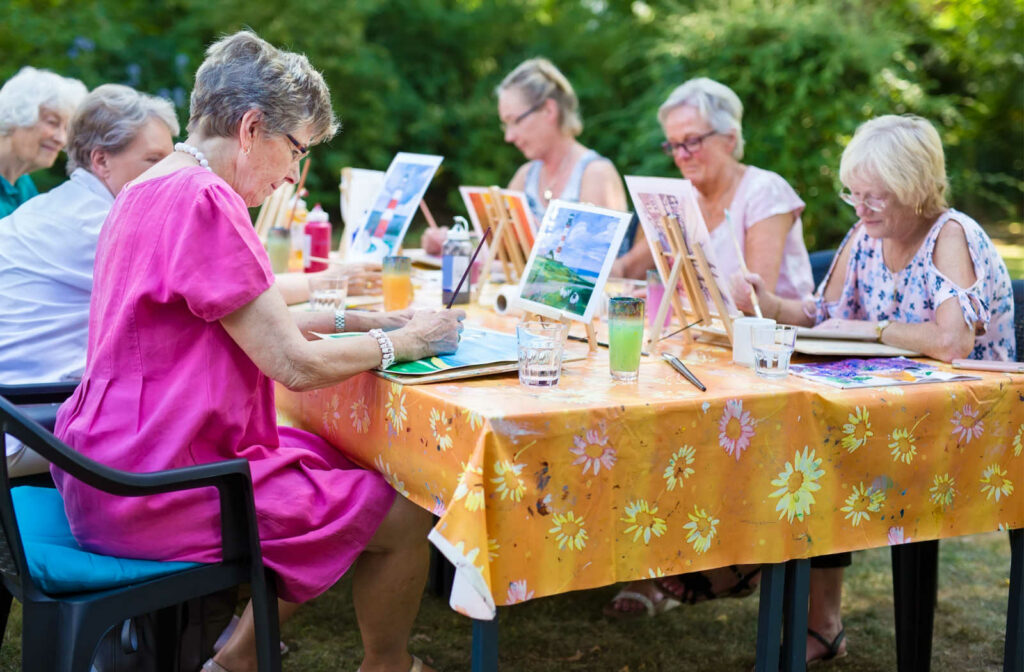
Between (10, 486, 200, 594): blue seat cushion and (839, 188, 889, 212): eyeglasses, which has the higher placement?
(839, 188, 889, 212): eyeglasses

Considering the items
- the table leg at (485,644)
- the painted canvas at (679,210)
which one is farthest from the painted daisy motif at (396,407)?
the painted canvas at (679,210)

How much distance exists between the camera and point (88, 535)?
1.92 meters

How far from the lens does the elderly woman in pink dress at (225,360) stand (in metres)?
1.86

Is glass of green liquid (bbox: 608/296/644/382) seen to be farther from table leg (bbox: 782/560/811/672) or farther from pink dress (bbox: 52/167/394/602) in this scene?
pink dress (bbox: 52/167/394/602)

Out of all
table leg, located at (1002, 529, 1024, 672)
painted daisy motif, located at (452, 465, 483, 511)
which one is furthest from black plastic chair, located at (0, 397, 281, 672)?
table leg, located at (1002, 529, 1024, 672)

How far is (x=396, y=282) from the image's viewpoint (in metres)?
3.00

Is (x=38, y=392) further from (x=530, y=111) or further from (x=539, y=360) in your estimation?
(x=530, y=111)

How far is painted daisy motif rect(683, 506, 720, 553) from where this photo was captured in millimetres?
1938

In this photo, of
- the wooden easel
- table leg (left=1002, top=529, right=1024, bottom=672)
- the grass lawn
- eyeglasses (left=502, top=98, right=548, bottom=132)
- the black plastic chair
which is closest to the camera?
the black plastic chair

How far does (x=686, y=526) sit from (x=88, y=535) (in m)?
1.11

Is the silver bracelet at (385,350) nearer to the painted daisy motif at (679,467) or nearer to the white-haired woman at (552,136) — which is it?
the painted daisy motif at (679,467)

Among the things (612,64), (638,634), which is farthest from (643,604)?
(612,64)

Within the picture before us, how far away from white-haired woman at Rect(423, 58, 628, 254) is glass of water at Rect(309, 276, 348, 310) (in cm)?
115

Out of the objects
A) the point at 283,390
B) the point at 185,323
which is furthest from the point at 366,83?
the point at 185,323
